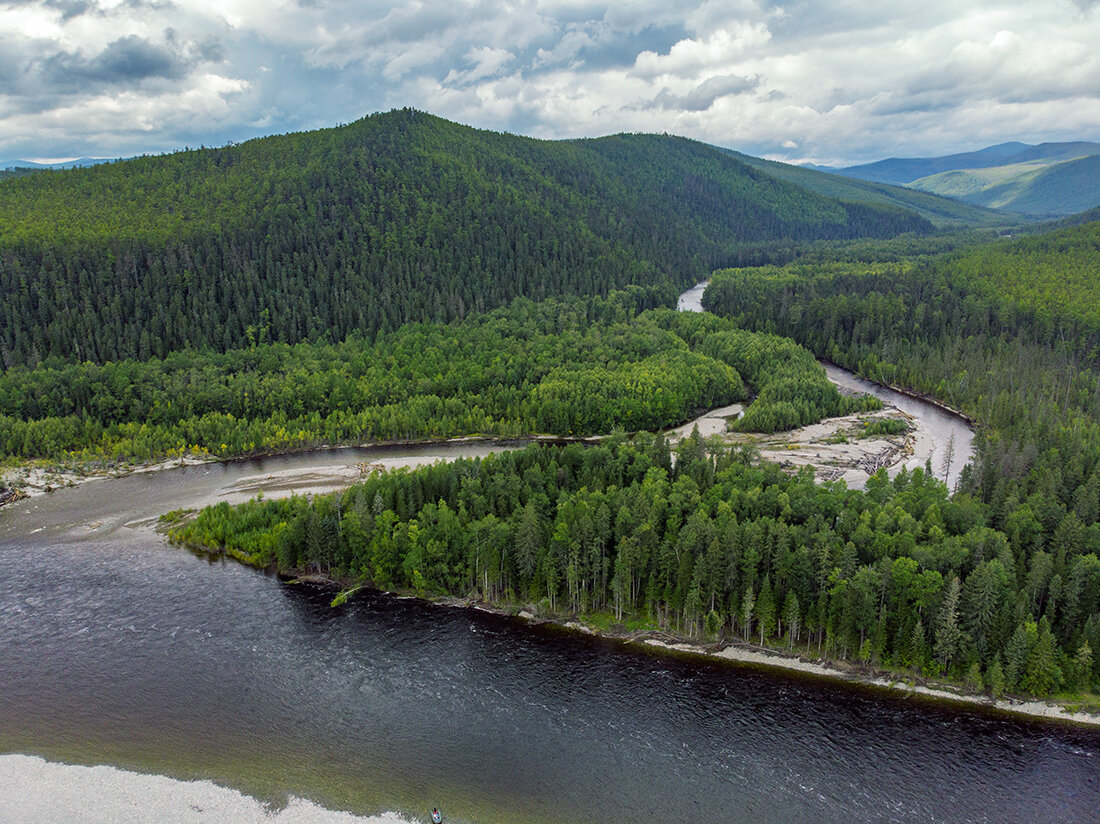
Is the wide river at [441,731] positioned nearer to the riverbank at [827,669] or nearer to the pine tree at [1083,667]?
the riverbank at [827,669]

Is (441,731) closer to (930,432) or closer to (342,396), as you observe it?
(342,396)

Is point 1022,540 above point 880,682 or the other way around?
above

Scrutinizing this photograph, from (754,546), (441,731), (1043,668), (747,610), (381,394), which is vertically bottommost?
(441,731)

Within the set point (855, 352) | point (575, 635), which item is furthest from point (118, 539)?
point (855, 352)

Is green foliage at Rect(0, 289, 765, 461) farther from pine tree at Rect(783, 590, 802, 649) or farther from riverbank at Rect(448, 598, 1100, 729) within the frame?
pine tree at Rect(783, 590, 802, 649)

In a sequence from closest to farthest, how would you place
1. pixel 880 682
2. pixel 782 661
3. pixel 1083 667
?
1. pixel 1083 667
2. pixel 880 682
3. pixel 782 661

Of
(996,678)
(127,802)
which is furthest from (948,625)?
(127,802)

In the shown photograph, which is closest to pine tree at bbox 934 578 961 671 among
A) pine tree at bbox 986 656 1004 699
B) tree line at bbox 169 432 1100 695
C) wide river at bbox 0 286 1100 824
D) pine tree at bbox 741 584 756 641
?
tree line at bbox 169 432 1100 695
